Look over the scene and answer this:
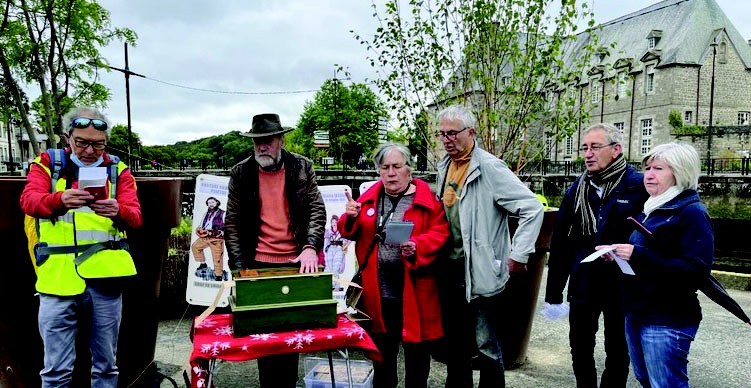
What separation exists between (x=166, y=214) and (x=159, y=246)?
0.81 ft

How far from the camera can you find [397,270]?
3.11 m

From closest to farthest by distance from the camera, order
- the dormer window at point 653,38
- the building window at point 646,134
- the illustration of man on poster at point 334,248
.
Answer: the illustration of man on poster at point 334,248 < the dormer window at point 653,38 < the building window at point 646,134

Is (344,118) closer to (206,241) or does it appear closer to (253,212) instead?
(206,241)

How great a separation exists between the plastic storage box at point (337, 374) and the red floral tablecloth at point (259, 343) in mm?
1163

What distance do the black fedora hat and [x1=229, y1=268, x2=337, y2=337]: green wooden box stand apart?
3.55ft

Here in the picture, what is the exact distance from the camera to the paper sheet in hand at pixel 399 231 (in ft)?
8.80

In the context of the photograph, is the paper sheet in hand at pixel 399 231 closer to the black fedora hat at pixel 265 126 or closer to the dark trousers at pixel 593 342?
the black fedora hat at pixel 265 126

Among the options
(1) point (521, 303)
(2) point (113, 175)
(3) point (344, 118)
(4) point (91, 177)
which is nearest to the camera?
(4) point (91, 177)

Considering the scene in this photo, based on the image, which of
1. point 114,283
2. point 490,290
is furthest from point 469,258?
point 114,283

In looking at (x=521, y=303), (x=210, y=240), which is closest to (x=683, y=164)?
(x=521, y=303)

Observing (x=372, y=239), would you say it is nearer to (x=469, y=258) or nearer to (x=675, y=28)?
(x=469, y=258)

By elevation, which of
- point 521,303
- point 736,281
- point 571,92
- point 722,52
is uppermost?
point 722,52

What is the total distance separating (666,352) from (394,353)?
1467 mm

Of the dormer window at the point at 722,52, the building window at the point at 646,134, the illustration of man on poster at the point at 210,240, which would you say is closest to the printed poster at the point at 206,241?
Answer: the illustration of man on poster at the point at 210,240
